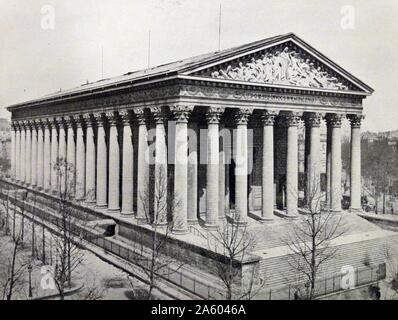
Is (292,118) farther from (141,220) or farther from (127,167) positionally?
(141,220)

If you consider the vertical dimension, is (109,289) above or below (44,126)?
below

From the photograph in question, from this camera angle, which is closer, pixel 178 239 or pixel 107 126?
pixel 178 239

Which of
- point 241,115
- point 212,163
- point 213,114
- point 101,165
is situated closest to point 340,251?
point 212,163

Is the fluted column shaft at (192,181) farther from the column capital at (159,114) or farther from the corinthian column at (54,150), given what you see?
the corinthian column at (54,150)

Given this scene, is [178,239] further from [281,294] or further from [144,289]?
[281,294]

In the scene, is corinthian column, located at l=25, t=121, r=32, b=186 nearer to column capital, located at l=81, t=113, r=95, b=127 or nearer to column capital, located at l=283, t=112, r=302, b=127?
column capital, located at l=81, t=113, r=95, b=127

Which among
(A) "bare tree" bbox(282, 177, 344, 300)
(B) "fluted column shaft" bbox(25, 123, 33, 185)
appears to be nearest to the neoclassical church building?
(A) "bare tree" bbox(282, 177, 344, 300)
